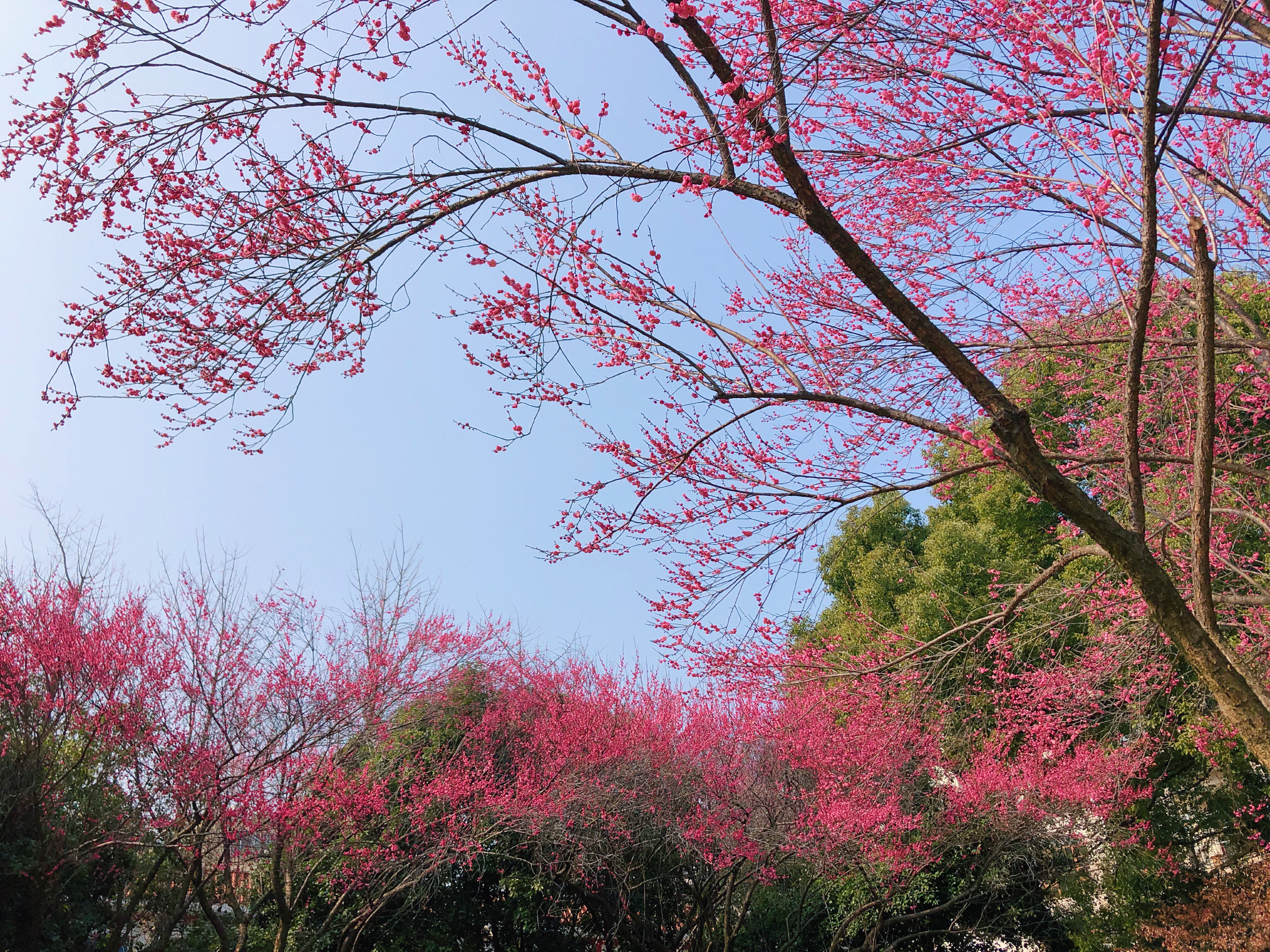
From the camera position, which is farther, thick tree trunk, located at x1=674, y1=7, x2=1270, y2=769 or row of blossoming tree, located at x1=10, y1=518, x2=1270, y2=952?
row of blossoming tree, located at x1=10, y1=518, x2=1270, y2=952

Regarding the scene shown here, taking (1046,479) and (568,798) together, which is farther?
(568,798)

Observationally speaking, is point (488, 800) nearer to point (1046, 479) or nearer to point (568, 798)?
point (568, 798)

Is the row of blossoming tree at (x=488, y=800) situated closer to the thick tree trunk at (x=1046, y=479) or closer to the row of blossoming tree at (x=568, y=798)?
the row of blossoming tree at (x=568, y=798)

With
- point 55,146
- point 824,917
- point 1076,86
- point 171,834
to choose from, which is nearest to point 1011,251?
point 1076,86

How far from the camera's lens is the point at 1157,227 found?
3287 mm

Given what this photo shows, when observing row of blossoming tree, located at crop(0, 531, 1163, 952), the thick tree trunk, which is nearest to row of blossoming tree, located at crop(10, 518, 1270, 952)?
row of blossoming tree, located at crop(0, 531, 1163, 952)

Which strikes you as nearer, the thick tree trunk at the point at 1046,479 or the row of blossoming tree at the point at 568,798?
the thick tree trunk at the point at 1046,479

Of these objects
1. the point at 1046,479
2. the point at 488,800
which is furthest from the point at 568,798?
the point at 1046,479

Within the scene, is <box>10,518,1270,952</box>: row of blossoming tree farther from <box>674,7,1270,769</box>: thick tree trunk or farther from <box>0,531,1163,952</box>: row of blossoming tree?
<box>674,7,1270,769</box>: thick tree trunk

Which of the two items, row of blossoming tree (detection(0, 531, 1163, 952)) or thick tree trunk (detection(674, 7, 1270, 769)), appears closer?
thick tree trunk (detection(674, 7, 1270, 769))

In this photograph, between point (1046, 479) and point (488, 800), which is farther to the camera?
point (488, 800)

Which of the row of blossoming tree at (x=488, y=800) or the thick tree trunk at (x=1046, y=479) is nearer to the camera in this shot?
the thick tree trunk at (x=1046, y=479)

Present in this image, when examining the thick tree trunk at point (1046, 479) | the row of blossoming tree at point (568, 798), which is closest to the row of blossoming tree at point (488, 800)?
the row of blossoming tree at point (568, 798)

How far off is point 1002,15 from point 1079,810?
8.29 meters
